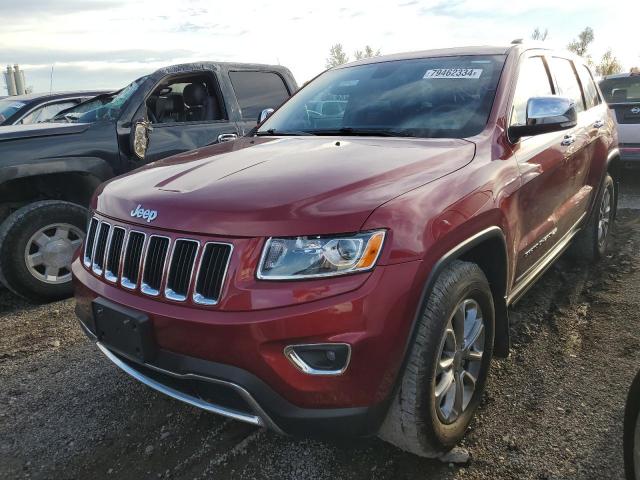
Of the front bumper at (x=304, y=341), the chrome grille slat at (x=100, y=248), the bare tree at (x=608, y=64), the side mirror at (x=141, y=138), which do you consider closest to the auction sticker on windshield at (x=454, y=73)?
the front bumper at (x=304, y=341)

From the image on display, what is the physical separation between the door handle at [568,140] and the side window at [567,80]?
366 millimetres

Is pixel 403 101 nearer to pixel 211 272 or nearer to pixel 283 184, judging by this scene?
pixel 283 184

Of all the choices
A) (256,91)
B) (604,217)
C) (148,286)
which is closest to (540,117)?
(148,286)

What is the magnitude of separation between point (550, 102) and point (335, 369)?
188 cm

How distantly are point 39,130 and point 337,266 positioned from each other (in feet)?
11.6

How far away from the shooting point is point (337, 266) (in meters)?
1.92

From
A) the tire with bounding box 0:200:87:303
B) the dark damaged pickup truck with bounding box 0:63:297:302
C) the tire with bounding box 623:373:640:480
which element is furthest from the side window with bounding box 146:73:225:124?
the tire with bounding box 623:373:640:480

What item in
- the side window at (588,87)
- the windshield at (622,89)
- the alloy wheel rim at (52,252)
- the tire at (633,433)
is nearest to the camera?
the tire at (633,433)

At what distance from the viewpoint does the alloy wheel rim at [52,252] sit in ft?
14.2

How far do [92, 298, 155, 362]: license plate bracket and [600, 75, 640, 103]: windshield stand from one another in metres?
8.06

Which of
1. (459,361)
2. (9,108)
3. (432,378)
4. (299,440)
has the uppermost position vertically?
(9,108)

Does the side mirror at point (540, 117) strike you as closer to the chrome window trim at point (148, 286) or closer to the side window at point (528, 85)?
the side window at point (528, 85)

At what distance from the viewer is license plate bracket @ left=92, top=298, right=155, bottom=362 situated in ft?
6.88

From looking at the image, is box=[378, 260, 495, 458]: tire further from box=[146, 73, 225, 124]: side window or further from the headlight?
box=[146, 73, 225, 124]: side window
